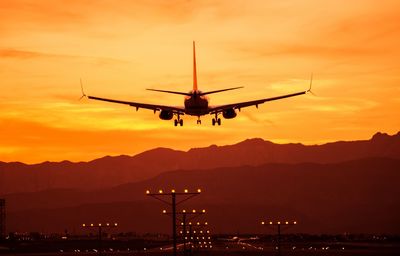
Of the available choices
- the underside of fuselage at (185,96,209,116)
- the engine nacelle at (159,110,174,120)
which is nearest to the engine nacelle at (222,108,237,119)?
the underside of fuselage at (185,96,209,116)

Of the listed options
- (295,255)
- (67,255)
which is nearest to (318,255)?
(295,255)

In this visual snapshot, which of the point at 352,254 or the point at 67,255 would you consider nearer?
the point at 352,254

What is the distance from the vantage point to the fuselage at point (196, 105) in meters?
126

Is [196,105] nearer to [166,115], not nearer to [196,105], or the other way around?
[196,105]

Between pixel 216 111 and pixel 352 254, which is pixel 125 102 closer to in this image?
pixel 216 111

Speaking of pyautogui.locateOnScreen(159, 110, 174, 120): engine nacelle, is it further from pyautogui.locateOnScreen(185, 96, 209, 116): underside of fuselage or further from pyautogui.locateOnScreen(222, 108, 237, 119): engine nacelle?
pyautogui.locateOnScreen(222, 108, 237, 119): engine nacelle

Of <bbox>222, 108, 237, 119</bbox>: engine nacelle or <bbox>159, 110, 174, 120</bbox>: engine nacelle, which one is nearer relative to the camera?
<bbox>222, 108, 237, 119</bbox>: engine nacelle

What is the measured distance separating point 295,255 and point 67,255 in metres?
48.8

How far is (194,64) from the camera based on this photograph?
14112 cm

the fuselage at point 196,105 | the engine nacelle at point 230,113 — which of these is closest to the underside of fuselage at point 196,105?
the fuselage at point 196,105

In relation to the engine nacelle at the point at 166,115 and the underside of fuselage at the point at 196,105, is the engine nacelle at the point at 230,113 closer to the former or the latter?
the underside of fuselage at the point at 196,105

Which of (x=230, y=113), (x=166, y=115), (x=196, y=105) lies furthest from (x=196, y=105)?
(x=166, y=115)

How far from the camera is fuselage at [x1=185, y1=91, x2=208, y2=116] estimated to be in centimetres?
12550

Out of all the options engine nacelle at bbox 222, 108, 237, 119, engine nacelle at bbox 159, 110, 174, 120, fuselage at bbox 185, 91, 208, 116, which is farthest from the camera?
engine nacelle at bbox 159, 110, 174, 120
